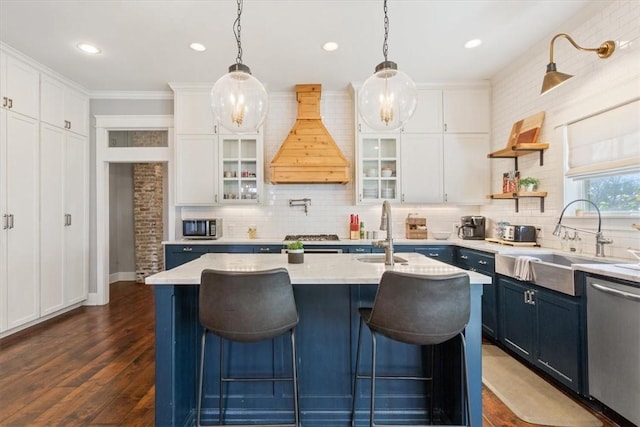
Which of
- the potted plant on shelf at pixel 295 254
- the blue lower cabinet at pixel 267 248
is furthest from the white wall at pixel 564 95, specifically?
the blue lower cabinet at pixel 267 248

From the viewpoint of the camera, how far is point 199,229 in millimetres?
4074

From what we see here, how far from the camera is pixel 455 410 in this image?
175cm

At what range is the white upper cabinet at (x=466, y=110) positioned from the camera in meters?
4.18

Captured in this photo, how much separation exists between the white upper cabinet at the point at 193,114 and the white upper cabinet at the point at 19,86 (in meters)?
1.44

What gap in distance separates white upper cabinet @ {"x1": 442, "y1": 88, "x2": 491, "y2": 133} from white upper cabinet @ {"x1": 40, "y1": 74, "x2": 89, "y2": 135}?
483 centimetres

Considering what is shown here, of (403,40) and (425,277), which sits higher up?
(403,40)

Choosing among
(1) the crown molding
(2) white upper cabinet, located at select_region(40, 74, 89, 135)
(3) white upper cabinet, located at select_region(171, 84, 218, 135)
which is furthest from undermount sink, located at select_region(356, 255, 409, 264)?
(2) white upper cabinet, located at select_region(40, 74, 89, 135)

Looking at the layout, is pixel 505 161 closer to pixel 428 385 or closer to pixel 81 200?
pixel 428 385

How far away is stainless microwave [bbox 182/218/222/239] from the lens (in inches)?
160

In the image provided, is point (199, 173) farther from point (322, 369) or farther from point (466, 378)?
point (466, 378)

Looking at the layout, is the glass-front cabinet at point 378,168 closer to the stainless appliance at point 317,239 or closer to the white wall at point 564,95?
the stainless appliance at point 317,239

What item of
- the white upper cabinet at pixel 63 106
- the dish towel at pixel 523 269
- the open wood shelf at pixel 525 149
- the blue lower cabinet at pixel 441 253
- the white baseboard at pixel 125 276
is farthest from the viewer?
the white baseboard at pixel 125 276

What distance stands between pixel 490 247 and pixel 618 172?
3.70 ft

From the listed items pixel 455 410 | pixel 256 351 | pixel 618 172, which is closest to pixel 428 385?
pixel 455 410
